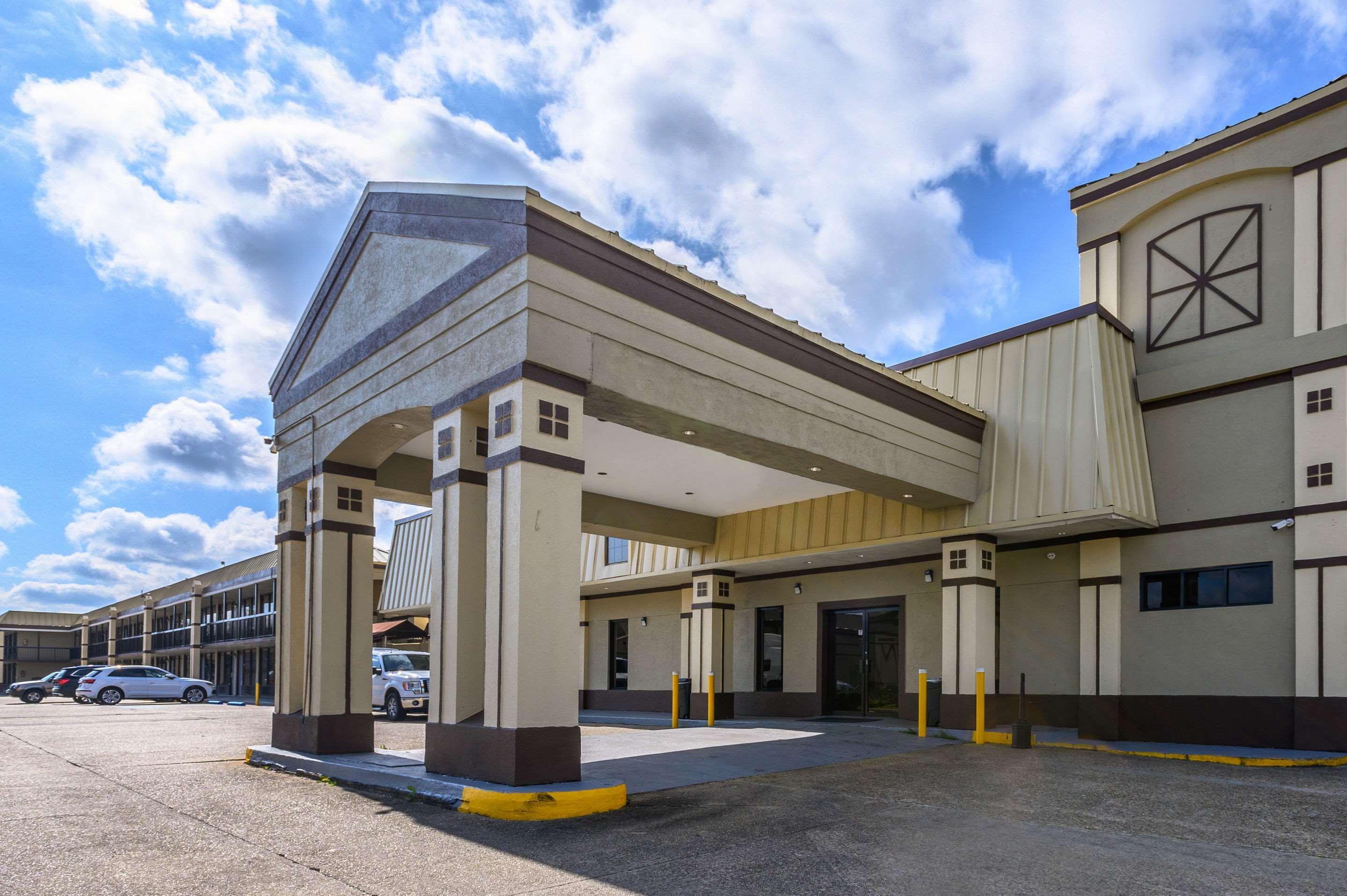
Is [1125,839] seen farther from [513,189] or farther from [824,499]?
[824,499]

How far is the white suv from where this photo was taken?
21.3m

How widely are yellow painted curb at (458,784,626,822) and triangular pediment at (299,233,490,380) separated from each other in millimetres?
5634

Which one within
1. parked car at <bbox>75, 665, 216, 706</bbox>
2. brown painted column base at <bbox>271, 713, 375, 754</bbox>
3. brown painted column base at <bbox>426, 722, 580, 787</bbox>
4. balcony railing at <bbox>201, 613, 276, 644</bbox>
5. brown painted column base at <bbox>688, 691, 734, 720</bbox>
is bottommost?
parked car at <bbox>75, 665, 216, 706</bbox>

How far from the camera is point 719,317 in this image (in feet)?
38.7

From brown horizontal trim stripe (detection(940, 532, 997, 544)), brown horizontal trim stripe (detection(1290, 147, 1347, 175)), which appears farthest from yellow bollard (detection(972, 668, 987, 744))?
brown horizontal trim stripe (detection(1290, 147, 1347, 175))

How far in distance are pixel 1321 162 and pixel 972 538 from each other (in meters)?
8.00

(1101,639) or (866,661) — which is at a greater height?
(1101,639)

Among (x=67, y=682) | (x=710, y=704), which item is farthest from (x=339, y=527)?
(x=67, y=682)

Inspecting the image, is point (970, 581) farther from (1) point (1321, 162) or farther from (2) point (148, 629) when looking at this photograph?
(2) point (148, 629)

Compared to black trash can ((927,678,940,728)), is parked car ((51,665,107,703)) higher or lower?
lower

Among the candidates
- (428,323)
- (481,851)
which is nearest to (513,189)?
(428,323)

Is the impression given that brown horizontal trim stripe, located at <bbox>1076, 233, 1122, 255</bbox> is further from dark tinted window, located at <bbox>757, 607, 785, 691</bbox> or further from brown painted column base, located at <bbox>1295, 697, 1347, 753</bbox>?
dark tinted window, located at <bbox>757, 607, 785, 691</bbox>

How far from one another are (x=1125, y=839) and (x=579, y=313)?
6934 mm

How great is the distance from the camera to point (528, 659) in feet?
30.0
